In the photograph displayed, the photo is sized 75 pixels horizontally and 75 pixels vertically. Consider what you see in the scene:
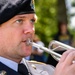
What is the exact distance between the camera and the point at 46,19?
21828mm

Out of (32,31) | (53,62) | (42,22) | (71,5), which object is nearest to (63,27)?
(53,62)

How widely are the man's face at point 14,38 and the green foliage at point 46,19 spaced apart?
16.8 m

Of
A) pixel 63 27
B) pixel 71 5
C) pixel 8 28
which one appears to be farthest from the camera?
pixel 71 5

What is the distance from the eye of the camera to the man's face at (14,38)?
142 inches

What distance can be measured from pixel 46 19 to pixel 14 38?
59.8ft

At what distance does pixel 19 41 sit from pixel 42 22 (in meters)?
17.8

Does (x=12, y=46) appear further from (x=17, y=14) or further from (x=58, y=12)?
(x=58, y=12)

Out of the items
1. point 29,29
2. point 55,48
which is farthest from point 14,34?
point 55,48

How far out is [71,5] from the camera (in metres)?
23.3

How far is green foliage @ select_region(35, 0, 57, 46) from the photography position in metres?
20.9

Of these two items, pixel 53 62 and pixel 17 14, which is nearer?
pixel 17 14

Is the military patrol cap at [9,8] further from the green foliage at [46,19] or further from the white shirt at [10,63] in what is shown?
the green foliage at [46,19]

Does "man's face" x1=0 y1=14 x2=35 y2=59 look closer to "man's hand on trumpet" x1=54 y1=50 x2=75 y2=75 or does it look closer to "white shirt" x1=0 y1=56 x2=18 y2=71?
"white shirt" x1=0 y1=56 x2=18 y2=71

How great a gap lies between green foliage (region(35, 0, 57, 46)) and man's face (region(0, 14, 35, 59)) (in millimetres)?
16776
